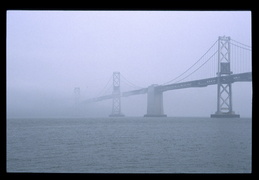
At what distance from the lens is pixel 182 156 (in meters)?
7.48

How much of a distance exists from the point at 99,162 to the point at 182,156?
1.88m

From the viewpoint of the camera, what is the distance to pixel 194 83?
66.0ft

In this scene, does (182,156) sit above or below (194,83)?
below

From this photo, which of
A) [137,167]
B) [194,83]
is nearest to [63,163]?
[137,167]
